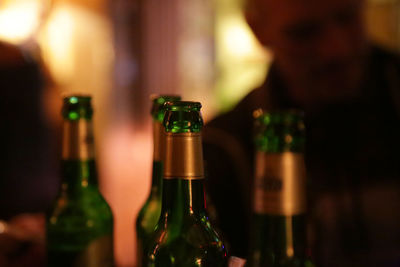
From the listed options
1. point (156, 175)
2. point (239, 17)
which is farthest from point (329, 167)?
point (239, 17)

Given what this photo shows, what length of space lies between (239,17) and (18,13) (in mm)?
1840

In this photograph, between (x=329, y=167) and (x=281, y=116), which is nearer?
(x=281, y=116)

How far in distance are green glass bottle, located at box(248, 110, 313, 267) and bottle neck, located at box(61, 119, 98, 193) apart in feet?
A: 0.66

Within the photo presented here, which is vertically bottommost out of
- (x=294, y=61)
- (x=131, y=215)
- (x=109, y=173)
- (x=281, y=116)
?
(x=131, y=215)

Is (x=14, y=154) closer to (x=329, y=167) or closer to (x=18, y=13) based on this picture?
(x=18, y=13)

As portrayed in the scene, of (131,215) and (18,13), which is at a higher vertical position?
(18,13)

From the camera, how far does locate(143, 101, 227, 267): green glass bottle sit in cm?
41

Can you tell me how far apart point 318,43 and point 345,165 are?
12.9 inches

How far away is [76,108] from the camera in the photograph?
562 mm

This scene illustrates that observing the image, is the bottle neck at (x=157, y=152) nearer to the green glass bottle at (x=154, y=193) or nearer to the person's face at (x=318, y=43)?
the green glass bottle at (x=154, y=193)

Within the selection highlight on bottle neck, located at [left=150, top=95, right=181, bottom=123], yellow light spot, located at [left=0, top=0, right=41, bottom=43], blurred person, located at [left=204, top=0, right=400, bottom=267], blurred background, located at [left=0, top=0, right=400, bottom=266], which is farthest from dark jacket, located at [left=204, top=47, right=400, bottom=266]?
blurred background, located at [left=0, top=0, right=400, bottom=266]

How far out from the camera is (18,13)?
1.28 metres

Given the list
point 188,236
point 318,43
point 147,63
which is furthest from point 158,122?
point 147,63

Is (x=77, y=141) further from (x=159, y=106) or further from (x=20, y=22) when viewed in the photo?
(x=20, y=22)
